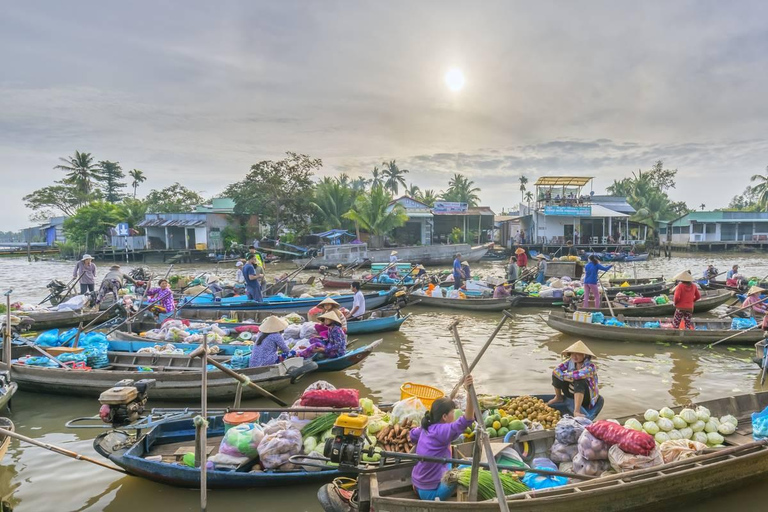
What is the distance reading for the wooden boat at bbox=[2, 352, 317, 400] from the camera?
714cm

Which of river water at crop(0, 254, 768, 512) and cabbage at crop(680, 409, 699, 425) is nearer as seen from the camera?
river water at crop(0, 254, 768, 512)

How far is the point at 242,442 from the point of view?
4793mm

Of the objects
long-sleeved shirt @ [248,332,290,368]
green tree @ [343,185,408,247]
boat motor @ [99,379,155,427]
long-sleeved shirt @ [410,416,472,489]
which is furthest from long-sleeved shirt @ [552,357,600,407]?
green tree @ [343,185,408,247]

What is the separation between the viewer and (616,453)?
4355mm

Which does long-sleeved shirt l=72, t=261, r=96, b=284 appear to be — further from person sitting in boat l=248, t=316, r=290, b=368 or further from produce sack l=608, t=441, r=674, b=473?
produce sack l=608, t=441, r=674, b=473

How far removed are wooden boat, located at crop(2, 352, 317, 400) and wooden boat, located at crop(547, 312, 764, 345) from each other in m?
6.85

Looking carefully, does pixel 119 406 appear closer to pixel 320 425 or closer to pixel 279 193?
pixel 320 425

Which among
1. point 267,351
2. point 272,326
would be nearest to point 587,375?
point 272,326

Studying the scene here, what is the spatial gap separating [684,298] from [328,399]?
865 cm

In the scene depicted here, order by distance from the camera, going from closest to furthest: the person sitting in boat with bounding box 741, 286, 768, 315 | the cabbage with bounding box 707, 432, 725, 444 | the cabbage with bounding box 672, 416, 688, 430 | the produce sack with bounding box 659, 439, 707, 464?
the produce sack with bounding box 659, 439, 707, 464 < the cabbage with bounding box 707, 432, 725, 444 < the cabbage with bounding box 672, 416, 688, 430 < the person sitting in boat with bounding box 741, 286, 768, 315

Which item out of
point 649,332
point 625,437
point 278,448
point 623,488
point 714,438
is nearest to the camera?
point 623,488

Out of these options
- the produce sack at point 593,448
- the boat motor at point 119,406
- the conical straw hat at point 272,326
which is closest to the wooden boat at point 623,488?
the produce sack at point 593,448

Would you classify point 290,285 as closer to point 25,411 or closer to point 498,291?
point 498,291

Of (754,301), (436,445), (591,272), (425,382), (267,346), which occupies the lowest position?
(425,382)
